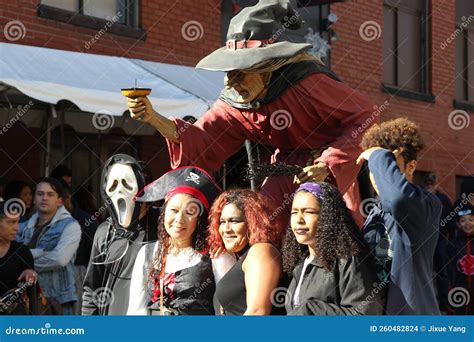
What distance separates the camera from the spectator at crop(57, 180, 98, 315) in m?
6.76

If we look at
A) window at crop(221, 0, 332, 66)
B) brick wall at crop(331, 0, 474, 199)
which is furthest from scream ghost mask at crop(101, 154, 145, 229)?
brick wall at crop(331, 0, 474, 199)

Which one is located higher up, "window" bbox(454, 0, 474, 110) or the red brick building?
"window" bbox(454, 0, 474, 110)

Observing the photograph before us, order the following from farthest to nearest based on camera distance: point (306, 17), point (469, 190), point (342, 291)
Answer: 1. point (306, 17)
2. point (469, 190)
3. point (342, 291)

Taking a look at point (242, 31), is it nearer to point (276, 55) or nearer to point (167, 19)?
point (276, 55)

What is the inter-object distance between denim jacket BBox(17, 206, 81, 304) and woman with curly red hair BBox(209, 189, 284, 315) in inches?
97.6

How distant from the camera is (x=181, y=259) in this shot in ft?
14.0

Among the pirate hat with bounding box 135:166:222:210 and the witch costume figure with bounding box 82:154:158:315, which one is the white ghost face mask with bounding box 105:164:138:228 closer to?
the witch costume figure with bounding box 82:154:158:315

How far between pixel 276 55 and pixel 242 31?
0.74ft

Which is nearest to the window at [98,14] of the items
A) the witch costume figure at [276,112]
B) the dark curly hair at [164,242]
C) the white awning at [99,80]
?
the white awning at [99,80]

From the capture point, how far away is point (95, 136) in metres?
10.1

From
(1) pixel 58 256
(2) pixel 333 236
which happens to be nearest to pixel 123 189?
(2) pixel 333 236

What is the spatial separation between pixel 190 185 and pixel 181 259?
0.31 metres

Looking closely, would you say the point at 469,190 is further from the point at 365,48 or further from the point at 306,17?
the point at 365,48
